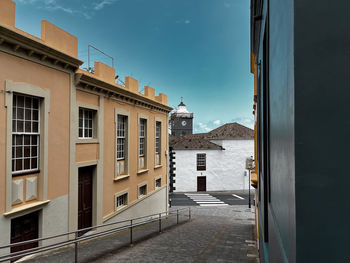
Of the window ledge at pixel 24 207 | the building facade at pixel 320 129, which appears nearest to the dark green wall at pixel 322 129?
the building facade at pixel 320 129

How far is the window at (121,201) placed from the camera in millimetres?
13708

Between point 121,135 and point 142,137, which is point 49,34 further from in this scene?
point 142,137

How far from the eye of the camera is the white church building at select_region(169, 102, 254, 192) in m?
38.1

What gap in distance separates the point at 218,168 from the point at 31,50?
33111mm

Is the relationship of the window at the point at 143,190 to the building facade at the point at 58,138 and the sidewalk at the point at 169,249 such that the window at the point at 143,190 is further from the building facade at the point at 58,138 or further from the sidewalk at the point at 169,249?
the sidewalk at the point at 169,249

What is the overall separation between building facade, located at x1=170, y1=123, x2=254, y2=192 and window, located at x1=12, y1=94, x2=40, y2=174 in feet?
97.7

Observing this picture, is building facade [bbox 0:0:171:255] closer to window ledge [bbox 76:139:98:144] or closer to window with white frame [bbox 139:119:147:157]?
window ledge [bbox 76:139:98:144]

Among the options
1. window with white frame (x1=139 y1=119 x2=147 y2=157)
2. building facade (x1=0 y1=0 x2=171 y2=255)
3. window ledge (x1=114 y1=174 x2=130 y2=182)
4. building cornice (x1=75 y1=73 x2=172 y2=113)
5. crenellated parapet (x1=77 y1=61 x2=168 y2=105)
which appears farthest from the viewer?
window with white frame (x1=139 y1=119 x2=147 y2=157)

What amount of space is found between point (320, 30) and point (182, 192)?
124 ft

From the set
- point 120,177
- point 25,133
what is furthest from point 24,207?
point 120,177

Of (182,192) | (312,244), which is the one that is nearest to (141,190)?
(312,244)

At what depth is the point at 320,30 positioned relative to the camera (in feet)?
3.78

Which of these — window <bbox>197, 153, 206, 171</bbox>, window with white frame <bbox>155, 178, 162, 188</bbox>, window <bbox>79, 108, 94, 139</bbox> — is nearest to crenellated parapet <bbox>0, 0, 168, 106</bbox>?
window <bbox>79, 108, 94, 139</bbox>

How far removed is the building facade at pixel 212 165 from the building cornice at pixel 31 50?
2919 cm
